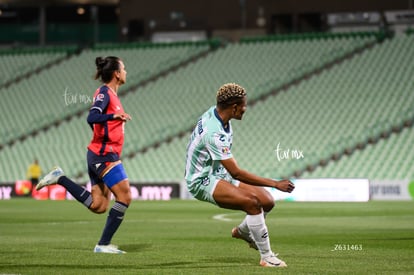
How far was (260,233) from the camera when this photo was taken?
10.7 metres

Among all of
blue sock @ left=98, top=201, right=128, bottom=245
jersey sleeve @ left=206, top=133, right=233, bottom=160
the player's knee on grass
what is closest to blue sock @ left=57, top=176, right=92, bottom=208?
blue sock @ left=98, top=201, right=128, bottom=245

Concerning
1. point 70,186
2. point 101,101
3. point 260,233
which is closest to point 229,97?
point 260,233

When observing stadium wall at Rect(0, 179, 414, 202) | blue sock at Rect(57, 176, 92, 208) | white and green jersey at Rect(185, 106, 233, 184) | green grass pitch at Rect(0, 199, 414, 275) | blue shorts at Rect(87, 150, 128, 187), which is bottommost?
stadium wall at Rect(0, 179, 414, 202)

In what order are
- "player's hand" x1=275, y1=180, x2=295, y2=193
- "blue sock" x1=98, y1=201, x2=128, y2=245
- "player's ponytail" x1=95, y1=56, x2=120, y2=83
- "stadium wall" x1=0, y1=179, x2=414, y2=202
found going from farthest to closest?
"stadium wall" x1=0, y1=179, x2=414, y2=202
"player's ponytail" x1=95, y1=56, x2=120, y2=83
"blue sock" x1=98, y1=201, x2=128, y2=245
"player's hand" x1=275, y1=180, x2=295, y2=193

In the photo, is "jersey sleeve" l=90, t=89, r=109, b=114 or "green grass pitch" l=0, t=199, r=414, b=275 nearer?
"green grass pitch" l=0, t=199, r=414, b=275

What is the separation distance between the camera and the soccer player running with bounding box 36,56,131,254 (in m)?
12.6

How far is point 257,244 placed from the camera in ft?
35.4

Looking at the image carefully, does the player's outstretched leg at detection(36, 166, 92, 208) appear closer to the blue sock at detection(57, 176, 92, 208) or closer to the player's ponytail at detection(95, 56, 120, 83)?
the blue sock at detection(57, 176, 92, 208)

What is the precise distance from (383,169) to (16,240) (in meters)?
22.8

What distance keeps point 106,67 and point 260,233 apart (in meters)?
3.55

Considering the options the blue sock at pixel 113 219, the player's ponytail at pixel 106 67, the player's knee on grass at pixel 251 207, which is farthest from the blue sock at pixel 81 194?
the player's knee on grass at pixel 251 207

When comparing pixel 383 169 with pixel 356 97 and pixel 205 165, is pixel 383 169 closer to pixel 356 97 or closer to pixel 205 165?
pixel 356 97

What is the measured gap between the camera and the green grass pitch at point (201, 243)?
10.8 meters

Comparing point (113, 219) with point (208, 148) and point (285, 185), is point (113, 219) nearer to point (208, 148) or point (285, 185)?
point (208, 148)
